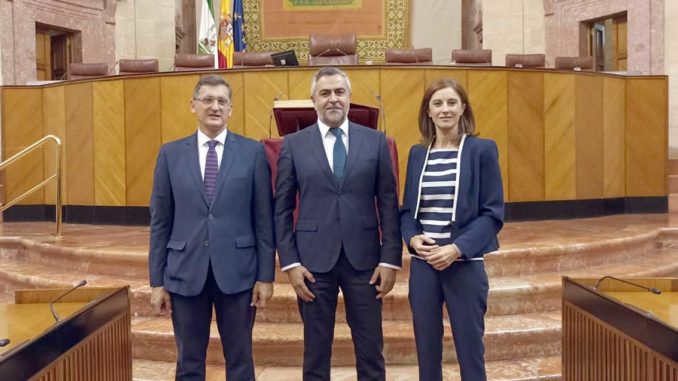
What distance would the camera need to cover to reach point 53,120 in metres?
6.94

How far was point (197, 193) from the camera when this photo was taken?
2.46 m

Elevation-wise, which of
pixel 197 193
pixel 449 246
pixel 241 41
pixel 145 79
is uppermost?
pixel 241 41

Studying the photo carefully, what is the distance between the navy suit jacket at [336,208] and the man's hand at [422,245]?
9cm

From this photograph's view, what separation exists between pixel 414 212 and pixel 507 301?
1.64 m

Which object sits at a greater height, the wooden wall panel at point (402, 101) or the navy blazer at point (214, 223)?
the wooden wall panel at point (402, 101)

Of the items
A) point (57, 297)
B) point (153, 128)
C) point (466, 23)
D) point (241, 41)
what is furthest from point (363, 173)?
point (466, 23)

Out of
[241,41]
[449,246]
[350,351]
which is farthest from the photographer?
[241,41]

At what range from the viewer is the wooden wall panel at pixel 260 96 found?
6098 millimetres

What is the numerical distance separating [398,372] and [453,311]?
Answer: 1069 mm

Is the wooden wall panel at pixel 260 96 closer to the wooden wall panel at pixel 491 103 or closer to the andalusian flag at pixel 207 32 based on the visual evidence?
the wooden wall panel at pixel 491 103

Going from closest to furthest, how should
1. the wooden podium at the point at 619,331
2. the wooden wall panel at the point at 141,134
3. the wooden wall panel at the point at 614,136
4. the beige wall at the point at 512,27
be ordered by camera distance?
the wooden podium at the point at 619,331 → the wooden wall panel at the point at 141,134 → the wooden wall panel at the point at 614,136 → the beige wall at the point at 512,27

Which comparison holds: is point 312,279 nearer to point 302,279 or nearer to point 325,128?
point 302,279

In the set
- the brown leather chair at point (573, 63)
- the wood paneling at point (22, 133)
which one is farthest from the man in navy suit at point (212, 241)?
the brown leather chair at point (573, 63)

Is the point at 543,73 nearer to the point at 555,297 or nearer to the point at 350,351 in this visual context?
the point at 555,297
